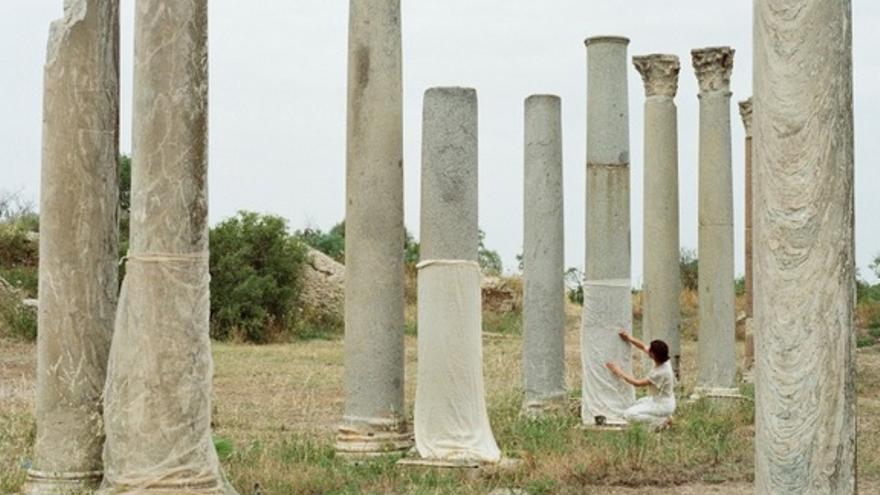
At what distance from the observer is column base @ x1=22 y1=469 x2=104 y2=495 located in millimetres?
8930

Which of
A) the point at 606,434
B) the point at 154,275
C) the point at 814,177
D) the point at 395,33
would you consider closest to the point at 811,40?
the point at 814,177

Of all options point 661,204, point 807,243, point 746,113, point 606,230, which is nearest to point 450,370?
point 606,230

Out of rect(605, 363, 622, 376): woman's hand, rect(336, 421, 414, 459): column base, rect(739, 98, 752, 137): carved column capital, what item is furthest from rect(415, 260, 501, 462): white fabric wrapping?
rect(739, 98, 752, 137): carved column capital

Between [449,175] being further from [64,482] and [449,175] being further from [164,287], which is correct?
[64,482]

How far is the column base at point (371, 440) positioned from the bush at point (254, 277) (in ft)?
54.6

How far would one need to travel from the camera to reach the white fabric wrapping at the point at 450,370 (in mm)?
11359

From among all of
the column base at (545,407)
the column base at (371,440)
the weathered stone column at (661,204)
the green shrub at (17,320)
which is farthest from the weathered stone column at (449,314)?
the green shrub at (17,320)

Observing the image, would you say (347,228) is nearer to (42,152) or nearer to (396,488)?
(396,488)

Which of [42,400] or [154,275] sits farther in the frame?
[42,400]

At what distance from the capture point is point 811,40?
6.65m

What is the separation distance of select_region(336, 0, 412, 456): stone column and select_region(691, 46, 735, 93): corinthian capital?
6.85 meters

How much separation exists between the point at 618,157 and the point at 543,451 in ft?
14.0

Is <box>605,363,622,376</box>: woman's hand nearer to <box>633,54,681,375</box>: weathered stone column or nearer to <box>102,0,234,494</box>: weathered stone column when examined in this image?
<box>633,54,681,375</box>: weathered stone column

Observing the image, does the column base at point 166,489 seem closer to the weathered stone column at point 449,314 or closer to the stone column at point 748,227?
the weathered stone column at point 449,314
